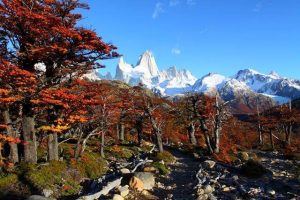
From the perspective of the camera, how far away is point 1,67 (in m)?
24.9

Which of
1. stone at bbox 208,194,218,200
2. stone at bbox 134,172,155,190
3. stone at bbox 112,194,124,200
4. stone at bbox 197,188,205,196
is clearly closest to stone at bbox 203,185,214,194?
stone at bbox 197,188,205,196

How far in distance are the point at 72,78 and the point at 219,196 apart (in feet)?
50.2

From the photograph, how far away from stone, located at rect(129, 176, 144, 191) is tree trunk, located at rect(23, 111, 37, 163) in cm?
859

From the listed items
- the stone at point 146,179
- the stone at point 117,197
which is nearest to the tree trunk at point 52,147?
the stone at point 146,179

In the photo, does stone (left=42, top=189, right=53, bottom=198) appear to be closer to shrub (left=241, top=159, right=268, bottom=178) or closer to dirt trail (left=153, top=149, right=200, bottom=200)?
dirt trail (left=153, top=149, right=200, bottom=200)

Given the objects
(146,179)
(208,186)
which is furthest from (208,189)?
(146,179)

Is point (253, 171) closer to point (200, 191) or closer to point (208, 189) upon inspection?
point (208, 189)

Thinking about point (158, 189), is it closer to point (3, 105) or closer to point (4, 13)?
point (3, 105)

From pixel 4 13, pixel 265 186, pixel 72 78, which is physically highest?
pixel 4 13

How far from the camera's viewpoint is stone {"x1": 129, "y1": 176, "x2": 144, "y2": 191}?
2391 centimetres

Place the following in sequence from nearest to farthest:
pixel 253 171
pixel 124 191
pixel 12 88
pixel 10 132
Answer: pixel 124 191, pixel 12 88, pixel 10 132, pixel 253 171

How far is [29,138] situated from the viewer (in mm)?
27953

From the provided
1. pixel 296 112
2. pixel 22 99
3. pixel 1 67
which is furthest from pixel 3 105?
pixel 296 112

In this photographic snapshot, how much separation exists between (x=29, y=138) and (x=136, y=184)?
31.1 ft
